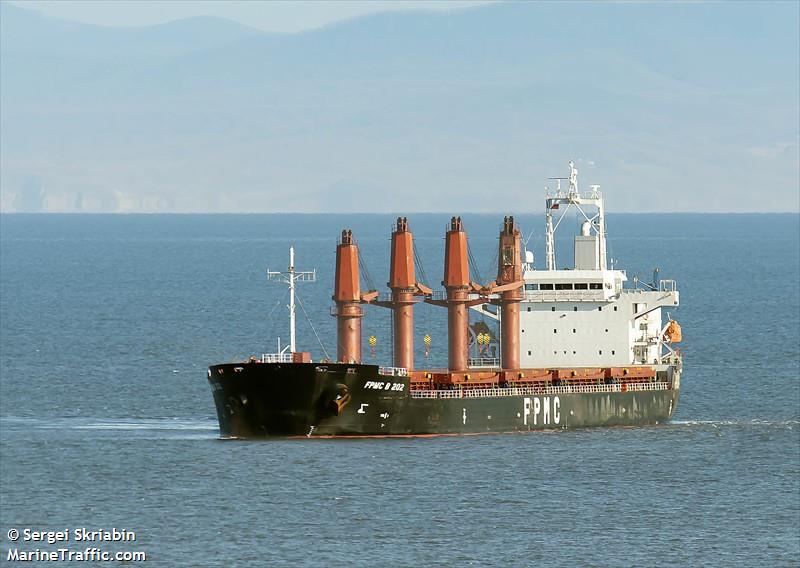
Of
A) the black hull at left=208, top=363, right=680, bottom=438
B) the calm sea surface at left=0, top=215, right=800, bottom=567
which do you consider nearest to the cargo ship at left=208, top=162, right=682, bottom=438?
the black hull at left=208, top=363, right=680, bottom=438

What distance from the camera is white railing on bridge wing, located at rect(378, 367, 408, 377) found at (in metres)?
84.6

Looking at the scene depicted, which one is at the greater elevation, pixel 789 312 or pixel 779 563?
pixel 789 312

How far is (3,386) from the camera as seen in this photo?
106m

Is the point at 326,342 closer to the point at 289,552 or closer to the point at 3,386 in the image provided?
the point at 3,386

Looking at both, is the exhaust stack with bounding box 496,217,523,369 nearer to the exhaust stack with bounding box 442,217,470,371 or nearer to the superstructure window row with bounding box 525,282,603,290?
the exhaust stack with bounding box 442,217,470,371

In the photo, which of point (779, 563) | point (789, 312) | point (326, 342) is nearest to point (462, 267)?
point (779, 563)

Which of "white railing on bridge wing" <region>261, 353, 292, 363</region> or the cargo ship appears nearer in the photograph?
"white railing on bridge wing" <region>261, 353, 292, 363</region>

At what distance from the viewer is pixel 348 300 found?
8806 centimetres

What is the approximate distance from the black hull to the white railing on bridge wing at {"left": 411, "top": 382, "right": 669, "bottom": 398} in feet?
0.25

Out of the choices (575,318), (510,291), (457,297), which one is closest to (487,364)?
(575,318)

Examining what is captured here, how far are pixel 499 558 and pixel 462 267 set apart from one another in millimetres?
28676

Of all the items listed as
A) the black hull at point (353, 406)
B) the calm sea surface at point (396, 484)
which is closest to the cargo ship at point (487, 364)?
the black hull at point (353, 406)

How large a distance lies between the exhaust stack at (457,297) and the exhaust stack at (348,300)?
173 inches

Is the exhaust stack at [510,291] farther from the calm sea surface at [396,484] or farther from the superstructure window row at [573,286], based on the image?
the calm sea surface at [396,484]
